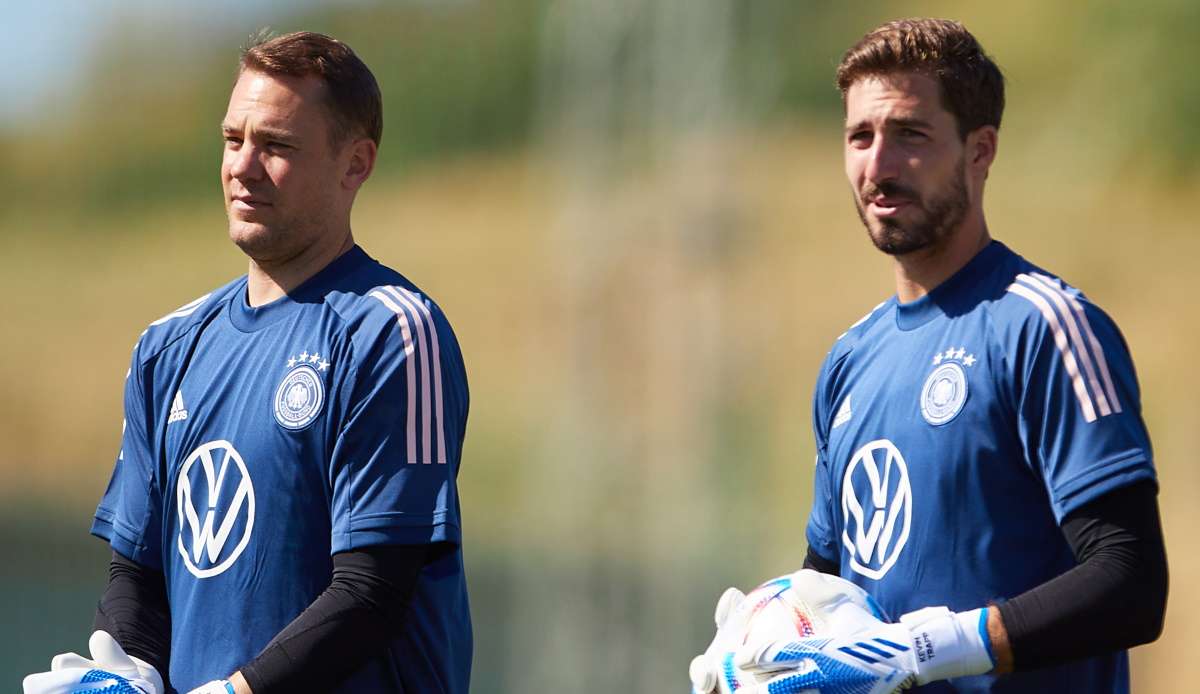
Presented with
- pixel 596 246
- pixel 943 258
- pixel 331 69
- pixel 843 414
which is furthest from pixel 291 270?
pixel 596 246

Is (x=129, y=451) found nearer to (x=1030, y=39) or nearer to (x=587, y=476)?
(x=587, y=476)

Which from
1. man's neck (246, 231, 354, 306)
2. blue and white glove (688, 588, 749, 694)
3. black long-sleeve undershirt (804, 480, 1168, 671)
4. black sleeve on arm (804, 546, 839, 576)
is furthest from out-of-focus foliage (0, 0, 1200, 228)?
black long-sleeve undershirt (804, 480, 1168, 671)

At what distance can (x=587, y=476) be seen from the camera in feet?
30.4

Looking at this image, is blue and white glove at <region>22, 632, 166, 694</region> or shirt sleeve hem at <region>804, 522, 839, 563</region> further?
shirt sleeve hem at <region>804, 522, 839, 563</region>

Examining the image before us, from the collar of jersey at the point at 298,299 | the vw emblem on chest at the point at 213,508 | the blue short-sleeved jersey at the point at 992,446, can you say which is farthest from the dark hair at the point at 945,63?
the vw emblem on chest at the point at 213,508

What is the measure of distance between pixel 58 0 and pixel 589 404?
4.44 m

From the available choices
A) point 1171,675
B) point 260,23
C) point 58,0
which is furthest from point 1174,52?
point 58,0

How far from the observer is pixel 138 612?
263 cm

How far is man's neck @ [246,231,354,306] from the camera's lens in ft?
8.61

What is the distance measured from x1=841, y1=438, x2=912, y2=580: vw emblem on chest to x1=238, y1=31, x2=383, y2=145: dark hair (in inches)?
37.2

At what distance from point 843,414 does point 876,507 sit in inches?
7.7

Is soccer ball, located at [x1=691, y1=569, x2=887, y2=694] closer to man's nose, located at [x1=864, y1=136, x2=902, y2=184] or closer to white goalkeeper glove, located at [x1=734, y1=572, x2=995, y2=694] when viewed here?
white goalkeeper glove, located at [x1=734, y1=572, x2=995, y2=694]

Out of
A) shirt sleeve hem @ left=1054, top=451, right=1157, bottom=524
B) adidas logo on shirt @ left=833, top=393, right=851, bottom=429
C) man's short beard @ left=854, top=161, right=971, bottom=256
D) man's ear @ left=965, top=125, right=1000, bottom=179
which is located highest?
man's ear @ left=965, top=125, right=1000, bottom=179

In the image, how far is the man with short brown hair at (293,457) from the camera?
236 centimetres
